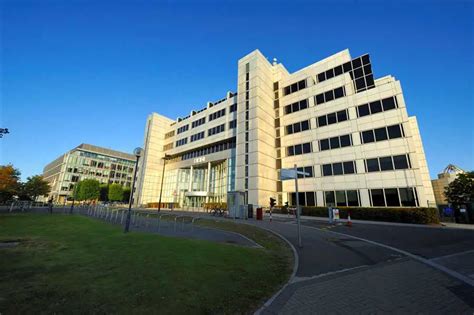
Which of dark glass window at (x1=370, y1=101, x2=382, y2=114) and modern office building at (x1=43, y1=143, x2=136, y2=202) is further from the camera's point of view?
modern office building at (x1=43, y1=143, x2=136, y2=202)

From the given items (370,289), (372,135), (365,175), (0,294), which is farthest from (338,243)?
(372,135)

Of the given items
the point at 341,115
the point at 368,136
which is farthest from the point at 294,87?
the point at 368,136

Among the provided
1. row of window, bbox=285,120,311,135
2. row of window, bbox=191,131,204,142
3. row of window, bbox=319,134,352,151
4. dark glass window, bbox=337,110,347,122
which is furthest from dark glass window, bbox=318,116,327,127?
row of window, bbox=191,131,204,142

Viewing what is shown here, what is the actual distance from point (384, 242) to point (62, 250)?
15.4 meters

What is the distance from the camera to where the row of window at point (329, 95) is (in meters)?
32.9

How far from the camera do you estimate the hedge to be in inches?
807

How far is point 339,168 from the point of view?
30938 mm

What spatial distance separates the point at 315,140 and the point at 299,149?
3.09 m

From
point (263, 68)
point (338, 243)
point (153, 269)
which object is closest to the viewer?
point (153, 269)

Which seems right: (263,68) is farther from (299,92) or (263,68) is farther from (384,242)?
(384,242)

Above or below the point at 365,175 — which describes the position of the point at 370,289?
below

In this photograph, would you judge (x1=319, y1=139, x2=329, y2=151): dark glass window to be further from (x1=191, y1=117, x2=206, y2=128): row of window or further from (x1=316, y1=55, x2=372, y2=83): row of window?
(x1=191, y1=117, x2=206, y2=128): row of window

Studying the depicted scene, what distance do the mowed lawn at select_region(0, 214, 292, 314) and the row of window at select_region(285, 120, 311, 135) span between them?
30560mm

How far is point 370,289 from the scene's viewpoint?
198 inches
